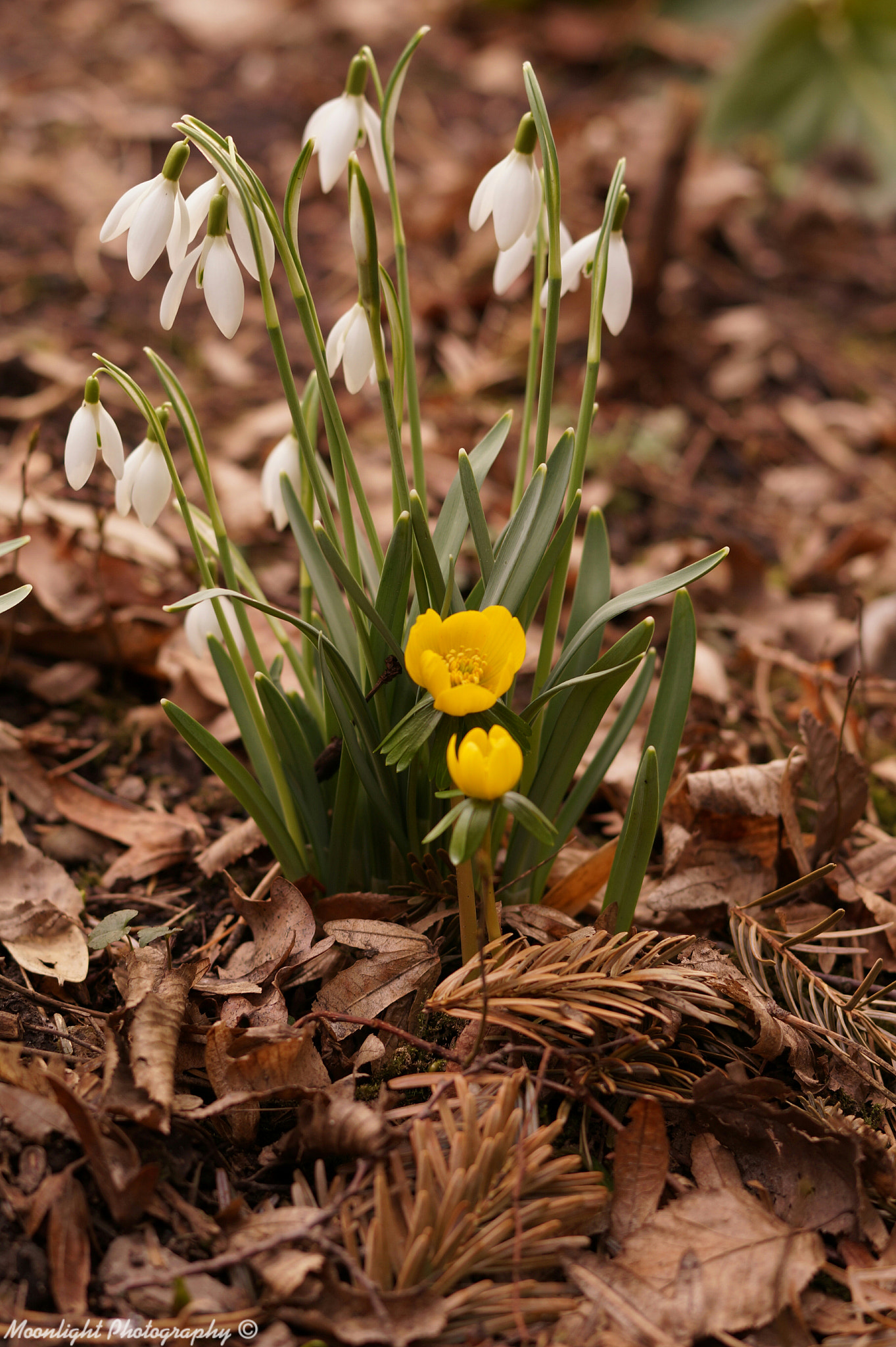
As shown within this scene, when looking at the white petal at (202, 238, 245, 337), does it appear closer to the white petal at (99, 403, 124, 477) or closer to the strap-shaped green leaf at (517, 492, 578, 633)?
the white petal at (99, 403, 124, 477)

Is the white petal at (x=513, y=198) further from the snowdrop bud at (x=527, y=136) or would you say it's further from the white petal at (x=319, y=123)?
the white petal at (x=319, y=123)

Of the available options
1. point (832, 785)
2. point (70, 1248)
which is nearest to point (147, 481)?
point (70, 1248)

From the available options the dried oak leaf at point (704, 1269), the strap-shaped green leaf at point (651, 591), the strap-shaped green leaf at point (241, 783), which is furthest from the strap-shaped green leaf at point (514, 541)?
the dried oak leaf at point (704, 1269)

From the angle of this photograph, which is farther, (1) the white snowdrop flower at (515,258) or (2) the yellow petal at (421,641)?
(1) the white snowdrop flower at (515,258)

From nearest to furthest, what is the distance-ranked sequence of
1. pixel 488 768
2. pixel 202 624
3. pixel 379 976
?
pixel 488 768
pixel 379 976
pixel 202 624

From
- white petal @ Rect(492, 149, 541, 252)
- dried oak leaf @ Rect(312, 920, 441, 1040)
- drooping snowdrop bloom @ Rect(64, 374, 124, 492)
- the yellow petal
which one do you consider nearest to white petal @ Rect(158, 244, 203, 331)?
drooping snowdrop bloom @ Rect(64, 374, 124, 492)

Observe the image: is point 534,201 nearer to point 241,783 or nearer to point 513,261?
point 513,261

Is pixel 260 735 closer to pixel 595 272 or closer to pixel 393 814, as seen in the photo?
pixel 393 814
